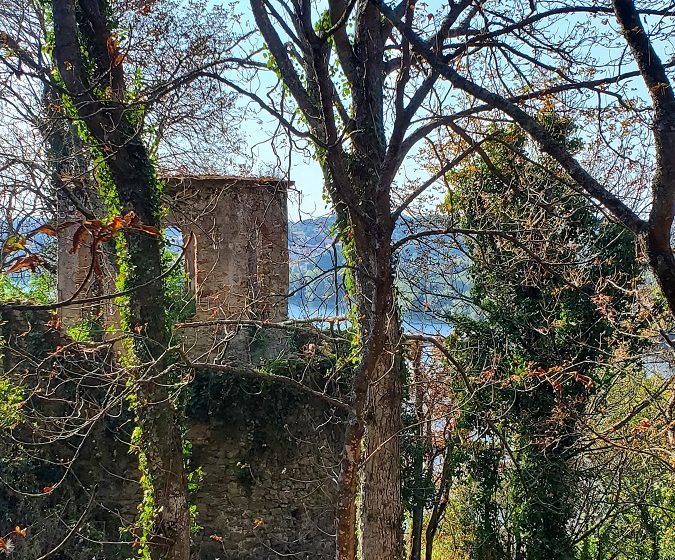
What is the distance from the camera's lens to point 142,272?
19.7 feet

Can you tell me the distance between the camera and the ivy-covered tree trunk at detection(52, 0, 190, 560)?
18.5 feet

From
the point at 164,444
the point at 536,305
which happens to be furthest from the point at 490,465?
the point at 164,444

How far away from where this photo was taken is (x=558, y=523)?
817 centimetres

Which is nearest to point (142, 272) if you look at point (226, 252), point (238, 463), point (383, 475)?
point (383, 475)

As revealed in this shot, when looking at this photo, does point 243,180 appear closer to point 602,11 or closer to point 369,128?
point 369,128

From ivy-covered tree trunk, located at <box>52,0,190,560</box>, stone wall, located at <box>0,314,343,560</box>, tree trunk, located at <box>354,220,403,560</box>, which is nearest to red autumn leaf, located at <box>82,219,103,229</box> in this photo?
tree trunk, located at <box>354,220,403,560</box>

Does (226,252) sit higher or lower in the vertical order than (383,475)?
higher

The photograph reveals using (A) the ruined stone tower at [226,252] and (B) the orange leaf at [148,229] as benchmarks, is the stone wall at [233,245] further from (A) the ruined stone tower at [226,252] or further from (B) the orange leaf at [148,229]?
(B) the orange leaf at [148,229]

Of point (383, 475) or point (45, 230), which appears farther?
point (383, 475)

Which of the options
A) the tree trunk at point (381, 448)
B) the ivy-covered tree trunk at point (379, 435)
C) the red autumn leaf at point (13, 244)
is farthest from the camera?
the tree trunk at point (381, 448)

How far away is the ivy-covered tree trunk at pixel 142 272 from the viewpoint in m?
5.64

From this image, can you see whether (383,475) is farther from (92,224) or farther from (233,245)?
(233,245)

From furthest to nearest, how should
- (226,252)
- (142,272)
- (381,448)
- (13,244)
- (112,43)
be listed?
(226,252) < (142,272) < (381,448) < (112,43) < (13,244)

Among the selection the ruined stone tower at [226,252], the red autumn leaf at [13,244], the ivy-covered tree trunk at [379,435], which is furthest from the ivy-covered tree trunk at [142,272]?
the red autumn leaf at [13,244]
